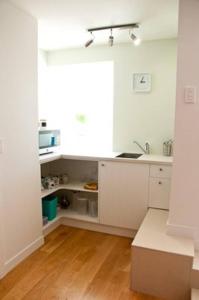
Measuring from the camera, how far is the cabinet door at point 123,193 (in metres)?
2.70

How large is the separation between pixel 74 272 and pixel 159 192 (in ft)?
3.84

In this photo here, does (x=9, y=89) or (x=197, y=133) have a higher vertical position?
(x=9, y=89)

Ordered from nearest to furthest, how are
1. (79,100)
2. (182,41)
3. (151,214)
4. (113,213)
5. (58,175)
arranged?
(182,41)
(151,214)
(113,213)
(58,175)
(79,100)

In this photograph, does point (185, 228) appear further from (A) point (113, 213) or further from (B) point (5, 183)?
(B) point (5, 183)

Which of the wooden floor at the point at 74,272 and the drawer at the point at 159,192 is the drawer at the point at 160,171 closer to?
the drawer at the point at 159,192

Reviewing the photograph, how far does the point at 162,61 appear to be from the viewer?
9.78 ft

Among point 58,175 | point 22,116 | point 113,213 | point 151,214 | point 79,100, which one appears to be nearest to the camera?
point 22,116

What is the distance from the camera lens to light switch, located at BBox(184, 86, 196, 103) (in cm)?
189

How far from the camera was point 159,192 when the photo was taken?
2.64 m

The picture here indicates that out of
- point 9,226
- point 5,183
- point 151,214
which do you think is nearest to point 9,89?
point 5,183

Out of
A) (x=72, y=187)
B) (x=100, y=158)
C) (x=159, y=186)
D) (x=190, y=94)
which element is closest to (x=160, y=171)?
(x=159, y=186)

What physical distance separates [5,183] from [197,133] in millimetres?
1642

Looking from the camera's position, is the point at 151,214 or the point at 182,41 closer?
the point at 182,41

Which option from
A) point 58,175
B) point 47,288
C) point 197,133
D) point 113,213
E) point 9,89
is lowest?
point 47,288
